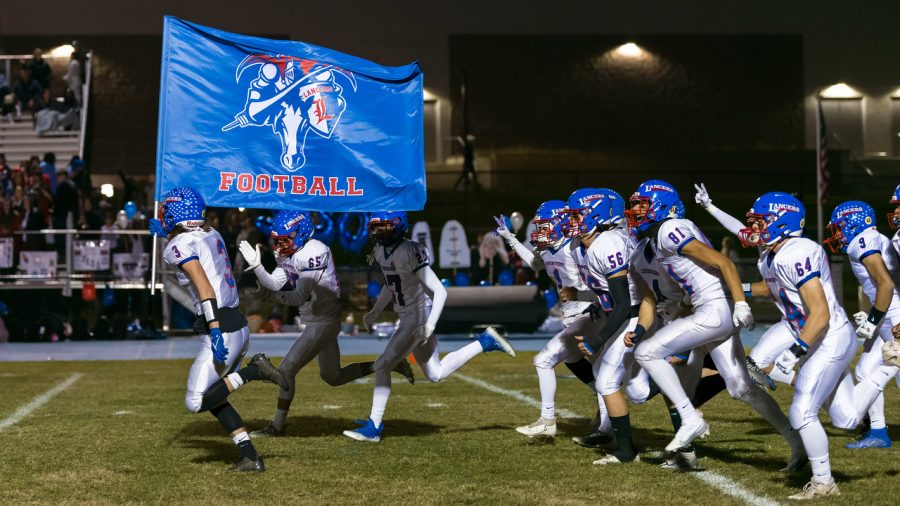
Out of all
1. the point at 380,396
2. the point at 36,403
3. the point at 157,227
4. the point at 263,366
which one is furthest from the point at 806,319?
the point at 36,403

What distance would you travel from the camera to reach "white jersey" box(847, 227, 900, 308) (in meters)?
8.28

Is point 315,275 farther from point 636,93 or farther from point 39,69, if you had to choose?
point 636,93

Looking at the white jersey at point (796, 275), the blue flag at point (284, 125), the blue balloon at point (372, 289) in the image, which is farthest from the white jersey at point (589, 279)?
the blue balloon at point (372, 289)

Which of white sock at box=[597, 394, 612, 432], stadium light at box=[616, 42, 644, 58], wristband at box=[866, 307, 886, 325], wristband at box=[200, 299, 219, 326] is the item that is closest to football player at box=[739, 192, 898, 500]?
wristband at box=[866, 307, 886, 325]

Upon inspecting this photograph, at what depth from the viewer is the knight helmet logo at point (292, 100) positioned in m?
8.70

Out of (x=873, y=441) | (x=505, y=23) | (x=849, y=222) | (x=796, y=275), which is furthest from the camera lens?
(x=505, y=23)

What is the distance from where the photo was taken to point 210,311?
7.12 m

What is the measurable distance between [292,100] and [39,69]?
1605 cm

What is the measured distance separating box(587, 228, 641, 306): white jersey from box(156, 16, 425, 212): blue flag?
1831 millimetres

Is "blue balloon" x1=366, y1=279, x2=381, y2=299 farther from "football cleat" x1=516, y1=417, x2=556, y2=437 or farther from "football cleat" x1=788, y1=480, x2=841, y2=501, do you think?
"football cleat" x1=788, y1=480, x2=841, y2=501

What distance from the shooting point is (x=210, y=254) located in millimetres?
7340

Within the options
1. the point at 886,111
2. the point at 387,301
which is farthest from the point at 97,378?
the point at 886,111

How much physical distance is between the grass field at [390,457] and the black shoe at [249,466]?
3.3 inches

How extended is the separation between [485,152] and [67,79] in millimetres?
11982
